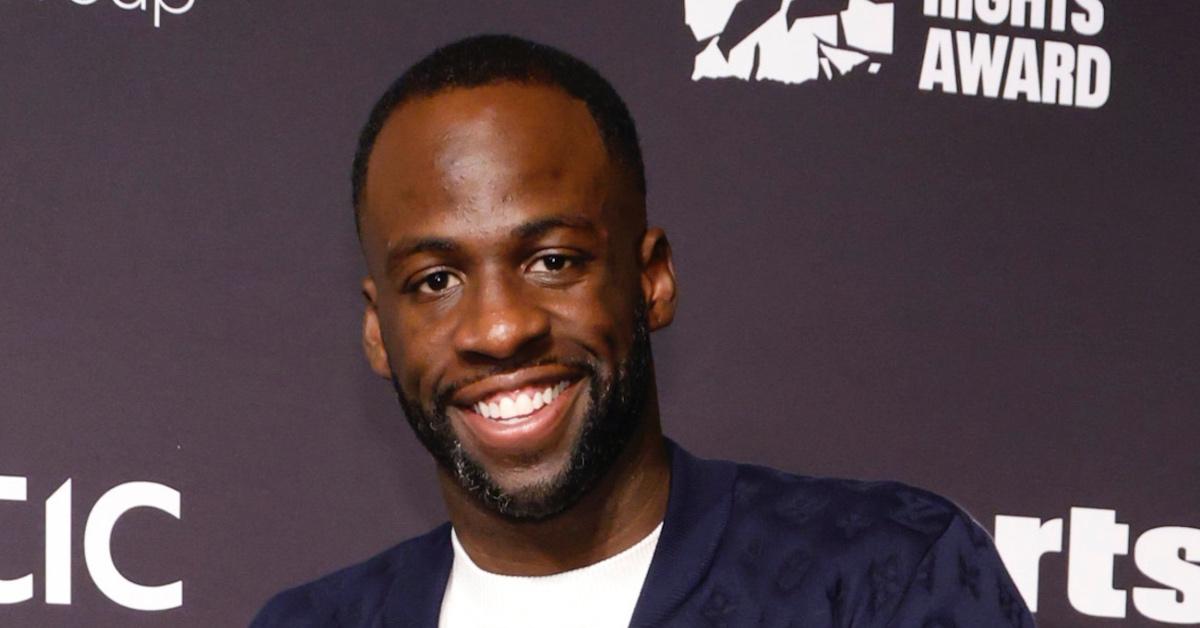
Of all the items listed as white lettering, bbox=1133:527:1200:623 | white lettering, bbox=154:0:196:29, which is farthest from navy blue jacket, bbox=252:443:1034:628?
white lettering, bbox=154:0:196:29

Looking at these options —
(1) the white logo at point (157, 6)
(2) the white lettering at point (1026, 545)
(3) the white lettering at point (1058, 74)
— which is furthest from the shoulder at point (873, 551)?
(1) the white logo at point (157, 6)

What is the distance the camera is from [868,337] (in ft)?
6.21

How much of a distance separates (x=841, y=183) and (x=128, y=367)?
2.97 feet

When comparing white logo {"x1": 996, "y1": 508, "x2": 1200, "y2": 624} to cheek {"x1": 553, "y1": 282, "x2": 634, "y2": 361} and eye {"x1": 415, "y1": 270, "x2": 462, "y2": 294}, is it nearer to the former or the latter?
cheek {"x1": 553, "y1": 282, "x2": 634, "y2": 361}

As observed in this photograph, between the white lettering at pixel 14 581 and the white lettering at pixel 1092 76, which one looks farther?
the white lettering at pixel 1092 76

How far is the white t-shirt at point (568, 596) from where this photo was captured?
1.38 m

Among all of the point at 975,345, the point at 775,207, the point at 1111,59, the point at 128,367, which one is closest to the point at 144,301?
the point at 128,367

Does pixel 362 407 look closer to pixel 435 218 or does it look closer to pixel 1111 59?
pixel 435 218

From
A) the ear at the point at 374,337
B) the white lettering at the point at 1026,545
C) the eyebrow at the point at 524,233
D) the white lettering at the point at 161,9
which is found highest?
the white lettering at the point at 161,9

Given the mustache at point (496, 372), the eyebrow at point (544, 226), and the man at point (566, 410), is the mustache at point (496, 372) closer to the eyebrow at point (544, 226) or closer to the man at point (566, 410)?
the man at point (566, 410)

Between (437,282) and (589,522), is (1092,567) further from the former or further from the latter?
(437,282)

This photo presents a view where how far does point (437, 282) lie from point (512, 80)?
201 millimetres

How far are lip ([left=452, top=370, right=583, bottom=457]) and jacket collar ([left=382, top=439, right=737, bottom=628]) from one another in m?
0.17

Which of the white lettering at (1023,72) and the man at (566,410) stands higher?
the white lettering at (1023,72)
